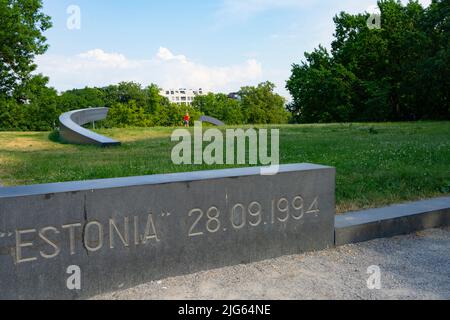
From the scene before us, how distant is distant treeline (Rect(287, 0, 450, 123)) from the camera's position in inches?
1529

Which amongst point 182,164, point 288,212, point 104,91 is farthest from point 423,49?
point 104,91

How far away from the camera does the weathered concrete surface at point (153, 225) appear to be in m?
3.28

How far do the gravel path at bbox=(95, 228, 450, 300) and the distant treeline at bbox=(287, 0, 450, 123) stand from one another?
35403mm

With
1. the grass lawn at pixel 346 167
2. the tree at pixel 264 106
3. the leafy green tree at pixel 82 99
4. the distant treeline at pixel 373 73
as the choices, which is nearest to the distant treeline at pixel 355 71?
the distant treeline at pixel 373 73

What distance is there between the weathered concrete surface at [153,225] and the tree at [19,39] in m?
31.1

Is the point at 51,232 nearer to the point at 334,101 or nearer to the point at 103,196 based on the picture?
the point at 103,196

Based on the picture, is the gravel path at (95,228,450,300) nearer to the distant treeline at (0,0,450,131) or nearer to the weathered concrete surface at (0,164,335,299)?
the weathered concrete surface at (0,164,335,299)

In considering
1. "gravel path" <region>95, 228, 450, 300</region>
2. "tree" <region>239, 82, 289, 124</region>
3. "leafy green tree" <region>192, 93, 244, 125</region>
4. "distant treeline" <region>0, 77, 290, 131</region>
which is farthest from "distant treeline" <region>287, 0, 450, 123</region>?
"gravel path" <region>95, 228, 450, 300</region>

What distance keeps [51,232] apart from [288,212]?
221cm

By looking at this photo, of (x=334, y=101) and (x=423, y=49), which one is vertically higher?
(x=423, y=49)

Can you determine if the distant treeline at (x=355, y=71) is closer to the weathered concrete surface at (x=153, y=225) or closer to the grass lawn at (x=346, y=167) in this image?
the grass lawn at (x=346, y=167)
